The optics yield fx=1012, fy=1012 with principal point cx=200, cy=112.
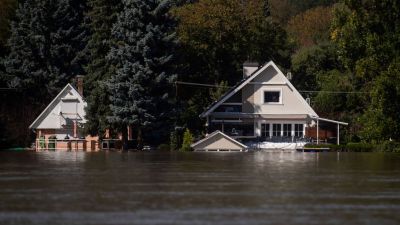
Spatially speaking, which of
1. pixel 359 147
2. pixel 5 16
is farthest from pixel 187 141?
pixel 5 16

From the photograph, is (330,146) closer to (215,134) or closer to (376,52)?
(215,134)

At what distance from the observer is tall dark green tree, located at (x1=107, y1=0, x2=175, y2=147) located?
211 feet

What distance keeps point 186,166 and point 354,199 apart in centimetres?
1762

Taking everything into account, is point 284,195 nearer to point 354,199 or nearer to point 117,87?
point 354,199

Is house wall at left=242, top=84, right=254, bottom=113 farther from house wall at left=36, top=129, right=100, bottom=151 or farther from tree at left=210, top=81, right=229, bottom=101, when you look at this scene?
house wall at left=36, top=129, right=100, bottom=151

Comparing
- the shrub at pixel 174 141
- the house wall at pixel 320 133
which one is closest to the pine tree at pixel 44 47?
the shrub at pixel 174 141

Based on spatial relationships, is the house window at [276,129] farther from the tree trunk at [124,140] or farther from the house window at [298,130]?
the tree trunk at [124,140]

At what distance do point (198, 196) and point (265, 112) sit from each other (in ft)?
150

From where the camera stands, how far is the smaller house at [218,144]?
65812mm

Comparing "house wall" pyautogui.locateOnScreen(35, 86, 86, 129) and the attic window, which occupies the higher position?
the attic window

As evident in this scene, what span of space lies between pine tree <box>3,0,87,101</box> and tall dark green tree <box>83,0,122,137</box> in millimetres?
6069

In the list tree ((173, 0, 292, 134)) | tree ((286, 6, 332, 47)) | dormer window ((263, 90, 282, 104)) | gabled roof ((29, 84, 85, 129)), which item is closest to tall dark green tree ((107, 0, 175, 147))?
gabled roof ((29, 84, 85, 129))

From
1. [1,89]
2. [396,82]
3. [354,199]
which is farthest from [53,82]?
[354,199]

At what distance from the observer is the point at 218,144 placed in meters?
66.1
